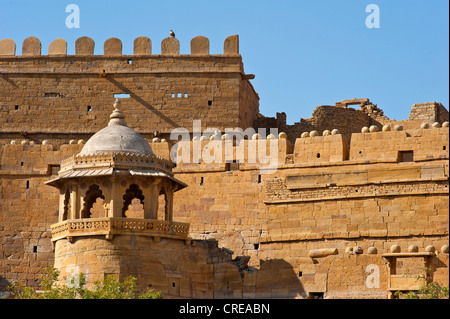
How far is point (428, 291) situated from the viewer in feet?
92.6

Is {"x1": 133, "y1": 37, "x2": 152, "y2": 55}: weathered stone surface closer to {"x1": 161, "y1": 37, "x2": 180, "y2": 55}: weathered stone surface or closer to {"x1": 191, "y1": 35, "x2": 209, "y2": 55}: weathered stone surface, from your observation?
{"x1": 161, "y1": 37, "x2": 180, "y2": 55}: weathered stone surface

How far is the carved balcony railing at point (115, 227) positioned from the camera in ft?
98.5

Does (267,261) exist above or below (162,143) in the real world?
below

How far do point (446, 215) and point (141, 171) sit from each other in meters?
7.02

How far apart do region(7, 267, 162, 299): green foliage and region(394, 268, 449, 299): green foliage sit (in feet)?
17.1

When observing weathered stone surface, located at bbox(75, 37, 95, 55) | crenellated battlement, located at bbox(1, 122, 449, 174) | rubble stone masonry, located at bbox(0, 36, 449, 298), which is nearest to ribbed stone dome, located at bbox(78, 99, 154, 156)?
crenellated battlement, located at bbox(1, 122, 449, 174)

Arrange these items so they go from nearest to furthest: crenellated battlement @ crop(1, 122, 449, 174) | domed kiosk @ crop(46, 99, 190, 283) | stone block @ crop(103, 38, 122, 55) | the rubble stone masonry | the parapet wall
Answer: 1. domed kiosk @ crop(46, 99, 190, 283)
2. the rubble stone masonry
3. crenellated battlement @ crop(1, 122, 449, 174)
4. the parapet wall
5. stone block @ crop(103, 38, 122, 55)

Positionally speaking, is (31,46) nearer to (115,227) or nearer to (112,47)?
(112,47)

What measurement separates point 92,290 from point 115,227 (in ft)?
5.13

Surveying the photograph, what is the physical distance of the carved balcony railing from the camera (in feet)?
98.5

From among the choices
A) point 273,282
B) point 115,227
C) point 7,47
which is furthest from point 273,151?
point 7,47
